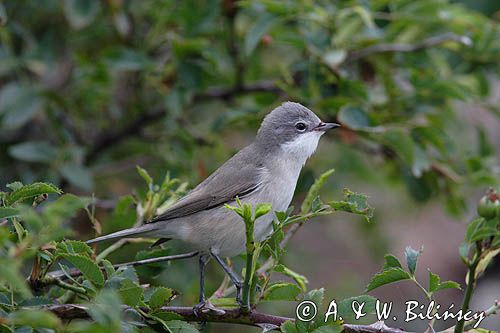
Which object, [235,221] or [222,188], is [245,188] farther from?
[235,221]

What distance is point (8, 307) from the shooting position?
194cm

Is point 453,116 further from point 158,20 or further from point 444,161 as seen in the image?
point 158,20

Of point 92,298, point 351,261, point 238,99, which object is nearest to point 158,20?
point 238,99

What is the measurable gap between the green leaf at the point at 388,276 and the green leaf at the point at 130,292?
0.68 m

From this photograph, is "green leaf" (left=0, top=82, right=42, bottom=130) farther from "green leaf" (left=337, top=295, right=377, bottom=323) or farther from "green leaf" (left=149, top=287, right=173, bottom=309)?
"green leaf" (left=337, top=295, right=377, bottom=323)

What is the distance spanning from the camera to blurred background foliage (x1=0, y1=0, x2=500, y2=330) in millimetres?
3852

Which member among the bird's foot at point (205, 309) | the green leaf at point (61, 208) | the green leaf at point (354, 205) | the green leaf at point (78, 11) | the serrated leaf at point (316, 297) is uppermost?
the green leaf at point (61, 208)

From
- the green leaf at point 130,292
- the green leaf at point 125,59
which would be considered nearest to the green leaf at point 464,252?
the green leaf at point 130,292

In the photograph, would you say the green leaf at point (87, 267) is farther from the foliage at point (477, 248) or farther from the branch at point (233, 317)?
the foliage at point (477, 248)

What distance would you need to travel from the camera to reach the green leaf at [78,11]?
3.91 m

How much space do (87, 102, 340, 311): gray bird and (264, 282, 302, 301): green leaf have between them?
30 cm

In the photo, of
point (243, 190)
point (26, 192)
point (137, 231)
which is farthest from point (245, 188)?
point (26, 192)

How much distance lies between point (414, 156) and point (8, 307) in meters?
2.41

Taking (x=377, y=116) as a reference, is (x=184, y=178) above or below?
below
